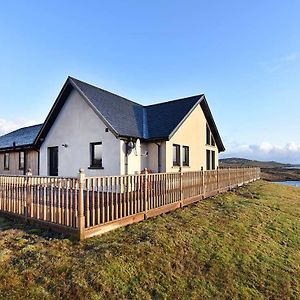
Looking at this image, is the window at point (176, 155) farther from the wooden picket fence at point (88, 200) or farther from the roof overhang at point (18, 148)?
the roof overhang at point (18, 148)

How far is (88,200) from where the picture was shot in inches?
238

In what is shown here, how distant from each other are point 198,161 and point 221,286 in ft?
45.7

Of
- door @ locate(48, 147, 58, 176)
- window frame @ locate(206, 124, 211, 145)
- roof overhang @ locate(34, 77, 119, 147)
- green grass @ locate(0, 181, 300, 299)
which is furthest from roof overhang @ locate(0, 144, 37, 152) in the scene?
window frame @ locate(206, 124, 211, 145)

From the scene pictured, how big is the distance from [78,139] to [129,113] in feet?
12.5

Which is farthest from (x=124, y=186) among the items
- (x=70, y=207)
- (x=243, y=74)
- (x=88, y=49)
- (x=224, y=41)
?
(x=243, y=74)

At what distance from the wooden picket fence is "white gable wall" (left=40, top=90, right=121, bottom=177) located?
432 centimetres

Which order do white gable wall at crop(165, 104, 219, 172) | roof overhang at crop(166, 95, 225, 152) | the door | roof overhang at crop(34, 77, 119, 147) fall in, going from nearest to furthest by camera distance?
1. roof overhang at crop(34, 77, 119, 147)
2. white gable wall at crop(165, 104, 219, 172)
3. the door
4. roof overhang at crop(166, 95, 225, 152)

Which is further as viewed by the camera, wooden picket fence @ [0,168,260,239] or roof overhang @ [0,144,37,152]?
roof overhang @ [0,144,37,152]

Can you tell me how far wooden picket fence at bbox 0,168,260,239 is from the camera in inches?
241

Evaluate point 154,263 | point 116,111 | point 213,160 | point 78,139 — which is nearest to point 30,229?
point 154,263

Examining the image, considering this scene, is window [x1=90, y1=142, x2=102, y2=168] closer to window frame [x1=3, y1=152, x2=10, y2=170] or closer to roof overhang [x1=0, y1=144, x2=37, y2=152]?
roof overhang [x1=0, y1=144, x2=37, y2=152]

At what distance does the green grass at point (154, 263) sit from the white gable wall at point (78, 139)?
19.2 ft

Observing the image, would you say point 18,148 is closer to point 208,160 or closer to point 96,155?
point 96,155

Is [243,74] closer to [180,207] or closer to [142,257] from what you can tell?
[180,207]
